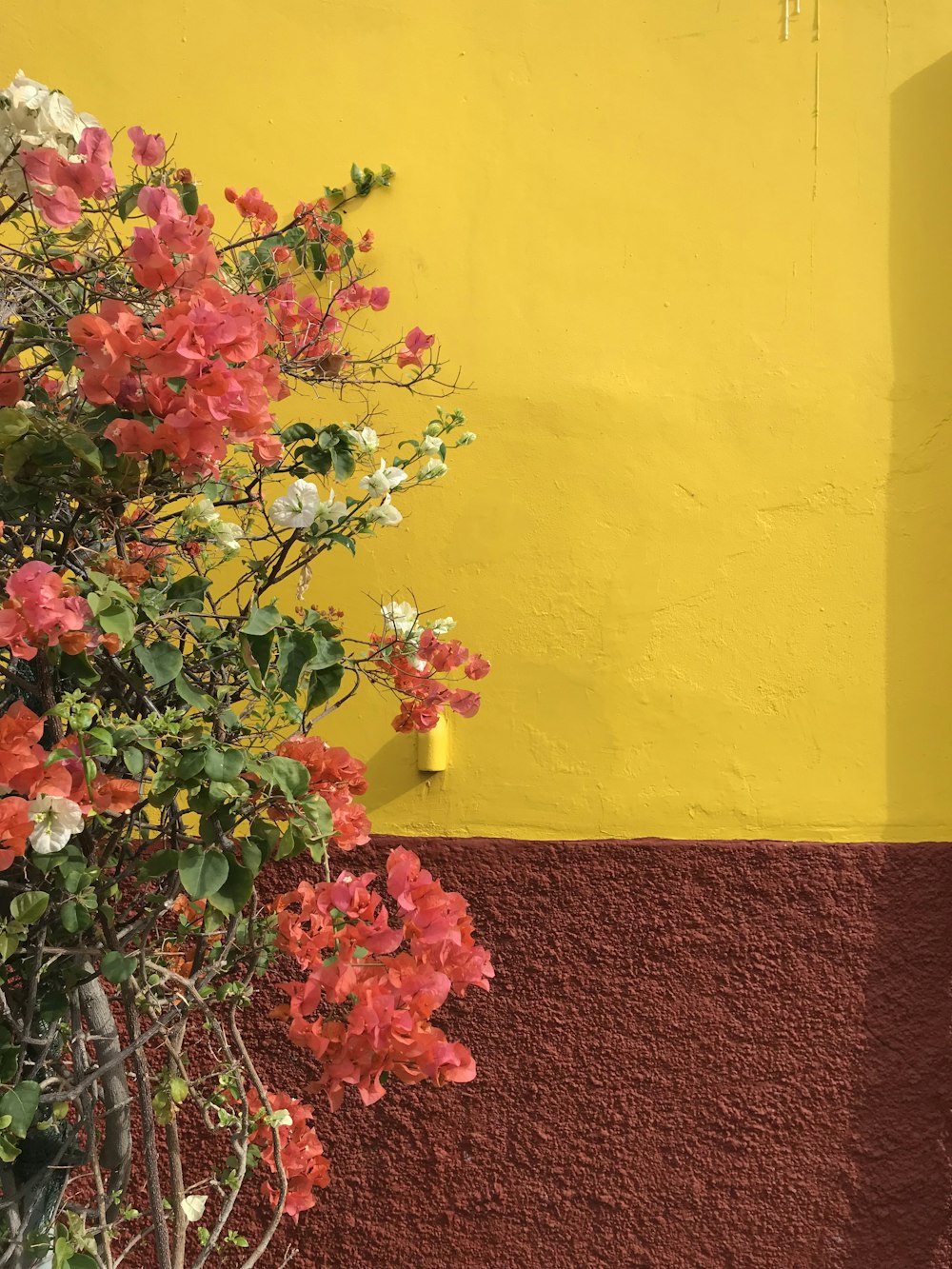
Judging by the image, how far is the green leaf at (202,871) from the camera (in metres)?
1.32

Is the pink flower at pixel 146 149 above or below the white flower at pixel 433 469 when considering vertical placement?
above

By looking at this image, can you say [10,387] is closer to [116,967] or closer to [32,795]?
[32,795]

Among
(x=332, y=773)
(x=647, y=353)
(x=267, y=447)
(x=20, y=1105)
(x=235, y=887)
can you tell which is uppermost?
(x=647, y=353)

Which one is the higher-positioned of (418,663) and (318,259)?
(318,259)

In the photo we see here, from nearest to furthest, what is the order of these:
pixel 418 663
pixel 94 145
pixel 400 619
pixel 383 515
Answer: pixel 94 145, pixel 383 515, pixel 400 619, pixel 418 663

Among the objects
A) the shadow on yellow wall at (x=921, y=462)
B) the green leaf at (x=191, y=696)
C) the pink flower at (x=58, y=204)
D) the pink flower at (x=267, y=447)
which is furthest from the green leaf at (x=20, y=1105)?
the shadow on yellow wall at (x=921, y=462)

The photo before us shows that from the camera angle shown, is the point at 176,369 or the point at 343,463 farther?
the point at 343,463

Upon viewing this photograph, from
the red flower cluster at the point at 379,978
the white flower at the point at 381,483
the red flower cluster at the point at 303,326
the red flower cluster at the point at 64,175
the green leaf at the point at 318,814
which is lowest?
the red flower cluster at the point at 379,978

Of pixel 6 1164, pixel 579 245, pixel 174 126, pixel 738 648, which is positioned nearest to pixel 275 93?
pixel 174 126

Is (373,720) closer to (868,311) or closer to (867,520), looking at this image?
(867,520)

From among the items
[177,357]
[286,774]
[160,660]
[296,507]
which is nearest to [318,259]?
[296,507]

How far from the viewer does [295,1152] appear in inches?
69.4

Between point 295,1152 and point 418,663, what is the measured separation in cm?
85

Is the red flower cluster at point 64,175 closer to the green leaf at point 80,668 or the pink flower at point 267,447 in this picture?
the pink flower at point 267,447
